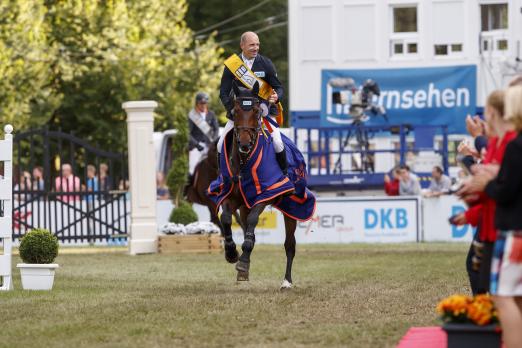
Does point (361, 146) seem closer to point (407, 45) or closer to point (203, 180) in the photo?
point (407, 45)

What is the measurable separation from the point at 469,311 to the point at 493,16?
25.8m

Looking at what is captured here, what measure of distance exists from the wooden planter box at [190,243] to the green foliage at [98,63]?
55.4 feet

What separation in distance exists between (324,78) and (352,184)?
376 cm

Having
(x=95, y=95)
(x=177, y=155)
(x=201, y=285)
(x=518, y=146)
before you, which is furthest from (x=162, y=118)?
(x=518, y=146)

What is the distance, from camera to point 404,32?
32531 millimetres

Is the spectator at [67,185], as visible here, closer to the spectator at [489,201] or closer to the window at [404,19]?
the window at [404,19]

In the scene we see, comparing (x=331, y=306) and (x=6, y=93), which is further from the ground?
(x=6, y=93)

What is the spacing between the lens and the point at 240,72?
14078 millimetres

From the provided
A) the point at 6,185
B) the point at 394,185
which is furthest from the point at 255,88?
the point at 394,185

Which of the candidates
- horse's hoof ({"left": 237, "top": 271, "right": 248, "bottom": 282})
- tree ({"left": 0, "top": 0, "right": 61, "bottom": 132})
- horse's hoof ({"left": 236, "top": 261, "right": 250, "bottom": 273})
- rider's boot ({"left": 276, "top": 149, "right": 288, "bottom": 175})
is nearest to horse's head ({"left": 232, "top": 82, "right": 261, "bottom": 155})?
rider's boot ({"left": 276, "top": 149, "right": 288, "bottom": 175})

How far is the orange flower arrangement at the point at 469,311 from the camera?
7387 millimetres

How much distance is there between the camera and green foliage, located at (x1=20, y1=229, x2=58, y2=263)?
13.3 meters

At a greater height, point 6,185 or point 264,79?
point 264,79

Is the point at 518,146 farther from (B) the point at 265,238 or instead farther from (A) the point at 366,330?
(B) the point at 265,238
